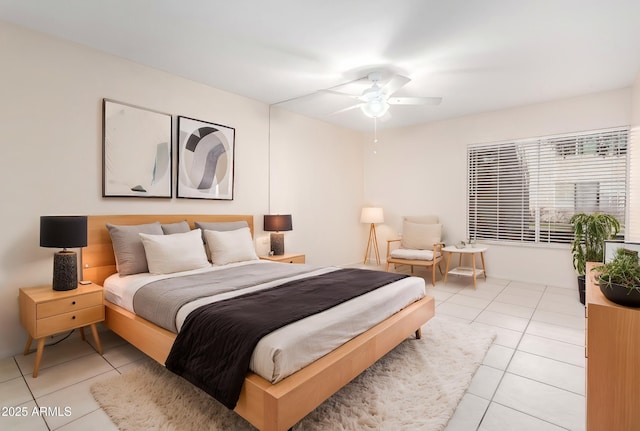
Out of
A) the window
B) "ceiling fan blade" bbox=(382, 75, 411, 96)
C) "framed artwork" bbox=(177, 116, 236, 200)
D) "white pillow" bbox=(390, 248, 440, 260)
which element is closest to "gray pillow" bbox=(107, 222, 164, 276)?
"framed artwork" bbox=(177, 116, 236, 200)

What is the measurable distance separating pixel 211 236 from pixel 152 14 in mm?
2106

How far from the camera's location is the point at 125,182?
329 centimetres

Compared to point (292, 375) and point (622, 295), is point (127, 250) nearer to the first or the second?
point (292, 375)

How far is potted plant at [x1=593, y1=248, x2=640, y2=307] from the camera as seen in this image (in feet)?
4.55

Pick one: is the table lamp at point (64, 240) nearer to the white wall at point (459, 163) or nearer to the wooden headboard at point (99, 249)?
the wooden headboard at point (99, 249)

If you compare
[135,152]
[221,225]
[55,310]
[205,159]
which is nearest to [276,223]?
[221,225]

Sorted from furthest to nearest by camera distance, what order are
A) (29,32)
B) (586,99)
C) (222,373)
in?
(586,99)
(29,32)
(222,373)

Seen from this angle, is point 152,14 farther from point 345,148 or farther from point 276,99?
point 345,148

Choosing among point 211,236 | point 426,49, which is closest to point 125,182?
point 211,236

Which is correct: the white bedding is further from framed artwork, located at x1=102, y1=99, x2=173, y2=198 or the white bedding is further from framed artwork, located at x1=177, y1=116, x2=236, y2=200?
framed artwork, located at x1=177, y1=116, x2=236, y2=200

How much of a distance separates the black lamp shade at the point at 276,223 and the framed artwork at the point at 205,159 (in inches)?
23.5

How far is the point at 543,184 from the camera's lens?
4.86 m

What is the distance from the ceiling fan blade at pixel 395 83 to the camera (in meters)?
3.19

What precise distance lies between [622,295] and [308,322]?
1.51 metres
